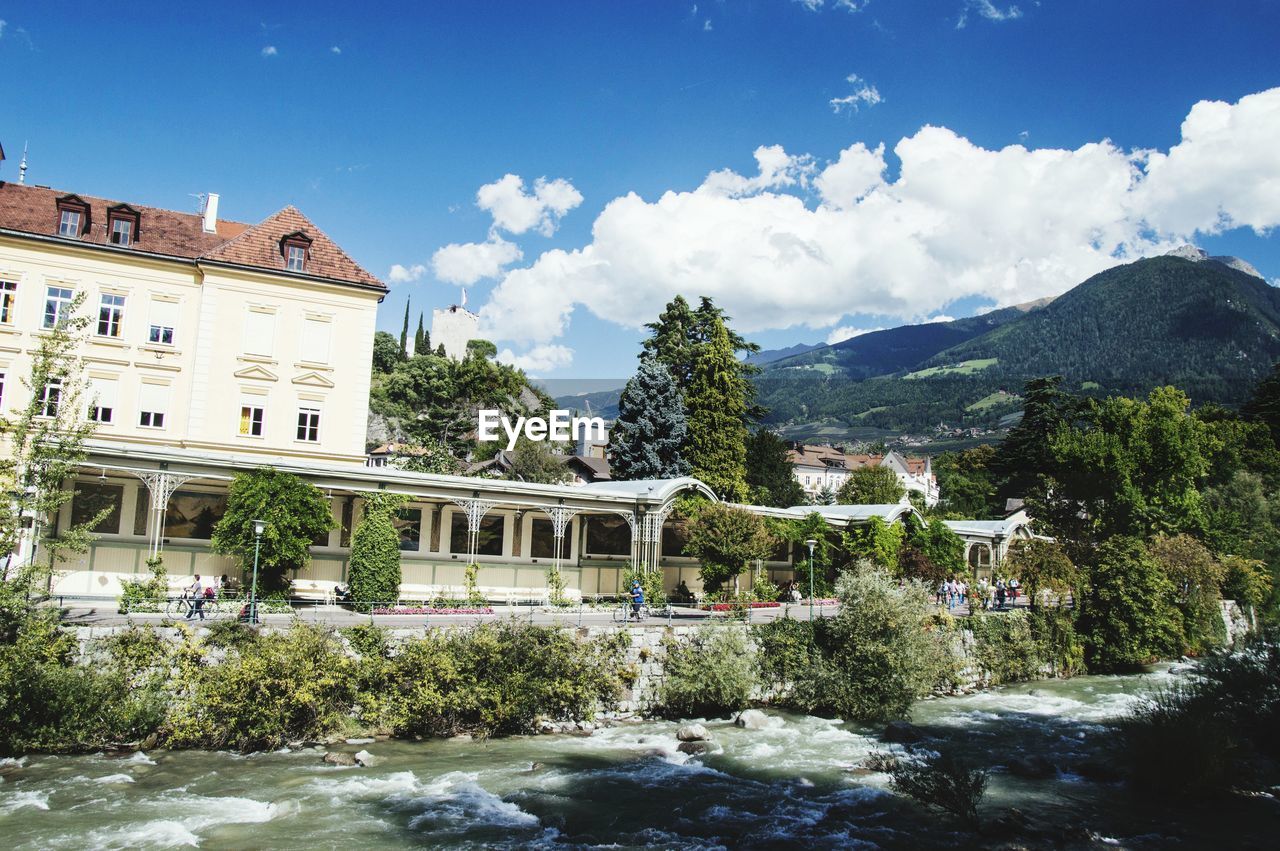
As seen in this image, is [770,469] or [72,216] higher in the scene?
[72,216]

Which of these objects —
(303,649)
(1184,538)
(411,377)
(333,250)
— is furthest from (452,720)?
(411,377)

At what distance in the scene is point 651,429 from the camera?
4834 centimetres

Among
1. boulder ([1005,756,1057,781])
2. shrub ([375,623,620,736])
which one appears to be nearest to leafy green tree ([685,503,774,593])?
shrub ([375,623,620,736])

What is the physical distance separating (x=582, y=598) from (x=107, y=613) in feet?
52.4

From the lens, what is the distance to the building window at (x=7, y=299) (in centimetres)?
3058

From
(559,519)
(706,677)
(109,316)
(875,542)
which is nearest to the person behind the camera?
(706,677)

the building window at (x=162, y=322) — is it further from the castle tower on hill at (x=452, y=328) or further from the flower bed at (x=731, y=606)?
the castle tower on hill at (x=452, y=328)

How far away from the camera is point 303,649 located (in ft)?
59.1

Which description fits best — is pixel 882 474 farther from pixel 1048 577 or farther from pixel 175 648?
pixel 175 648

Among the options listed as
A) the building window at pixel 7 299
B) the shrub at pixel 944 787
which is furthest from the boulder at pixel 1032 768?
the building window at pixel 7 299

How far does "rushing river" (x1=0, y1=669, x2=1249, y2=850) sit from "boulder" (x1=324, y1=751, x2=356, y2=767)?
8.8 inches

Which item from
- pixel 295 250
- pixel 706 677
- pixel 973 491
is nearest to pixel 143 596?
pixel 706 677

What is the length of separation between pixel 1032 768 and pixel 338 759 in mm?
14811

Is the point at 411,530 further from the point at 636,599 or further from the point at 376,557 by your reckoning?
the point at 636,599
